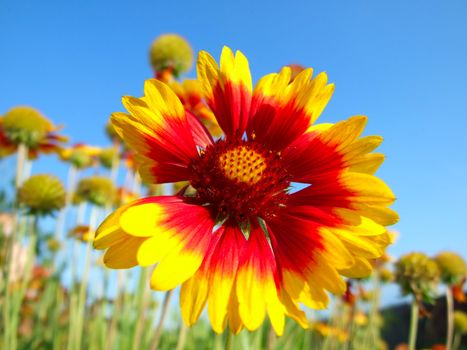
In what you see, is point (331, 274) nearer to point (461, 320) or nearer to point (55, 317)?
point (55, 317)

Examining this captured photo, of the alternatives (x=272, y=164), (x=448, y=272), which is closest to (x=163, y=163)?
(x=272, y=164)

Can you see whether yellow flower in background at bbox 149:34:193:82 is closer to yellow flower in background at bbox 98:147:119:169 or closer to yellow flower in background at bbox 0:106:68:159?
yellow flower in background at bbox 0:106:68:159

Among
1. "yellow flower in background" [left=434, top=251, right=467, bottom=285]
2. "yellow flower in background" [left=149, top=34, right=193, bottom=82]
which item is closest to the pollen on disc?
"yellow flower in background" [left=149, top=34, right=193, bottom=82]

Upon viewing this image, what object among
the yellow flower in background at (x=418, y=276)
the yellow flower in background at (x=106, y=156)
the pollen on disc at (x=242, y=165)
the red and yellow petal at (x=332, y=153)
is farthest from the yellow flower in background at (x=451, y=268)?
the yellow flower in background at (x=106, y=156)

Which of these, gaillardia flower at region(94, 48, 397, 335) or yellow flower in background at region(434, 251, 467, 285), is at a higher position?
gaillardia flower at region(94, 48, 397, 335)

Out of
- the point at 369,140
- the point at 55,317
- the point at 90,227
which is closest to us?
the point at 369,140

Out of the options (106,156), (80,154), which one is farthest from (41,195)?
(106,156)

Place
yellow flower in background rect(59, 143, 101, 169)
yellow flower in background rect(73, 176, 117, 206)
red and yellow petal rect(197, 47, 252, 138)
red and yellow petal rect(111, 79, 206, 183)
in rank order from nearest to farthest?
red and yellow petal rect(111, 79, 206, 183), red and yellow petal rect(197, 47, 252, 138), yellow flower in background rect(73, 176, 117, 206), yellow flower in background rect(59, 143, 101, 169)
